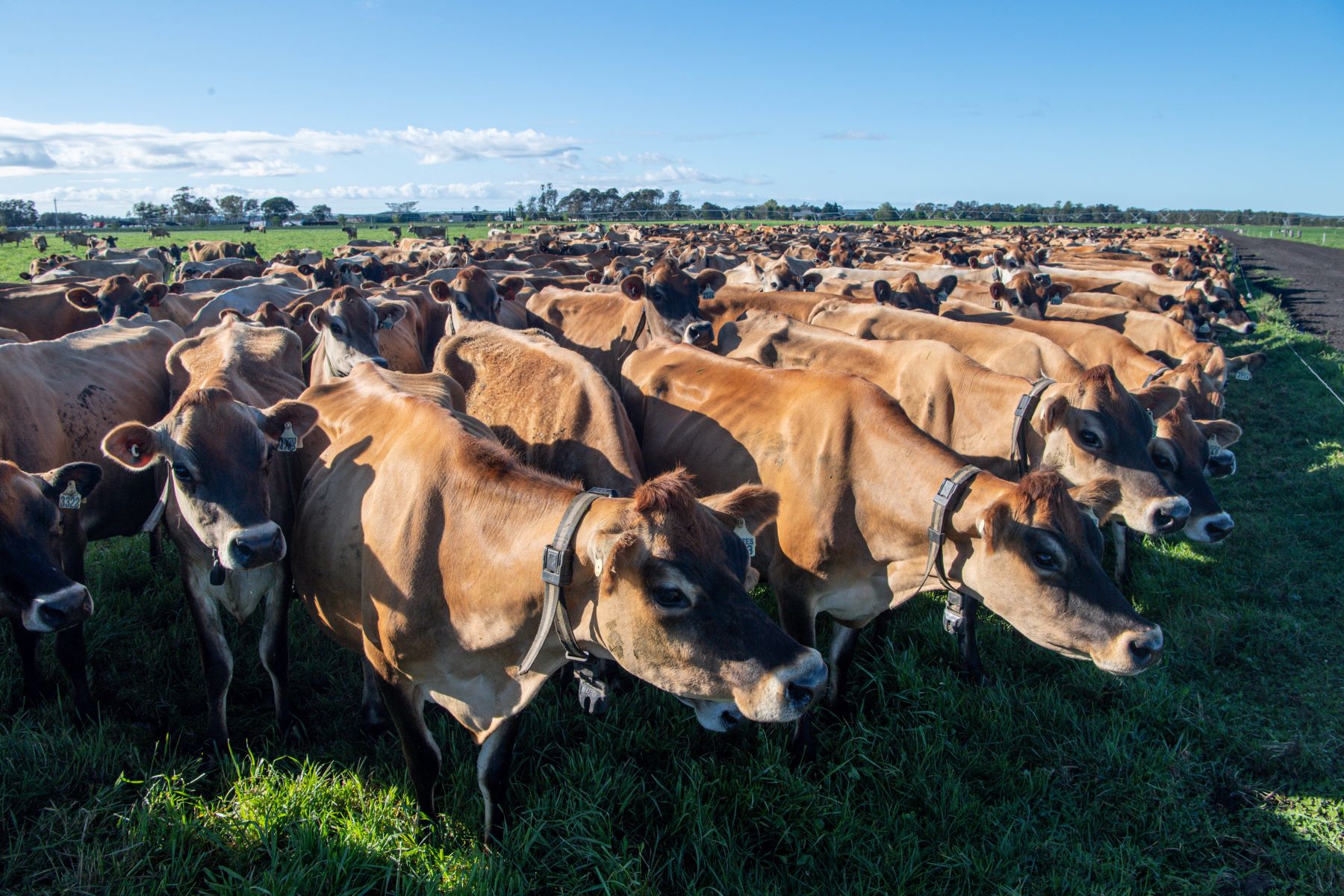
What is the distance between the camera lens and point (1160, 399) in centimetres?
633

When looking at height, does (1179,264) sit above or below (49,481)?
above

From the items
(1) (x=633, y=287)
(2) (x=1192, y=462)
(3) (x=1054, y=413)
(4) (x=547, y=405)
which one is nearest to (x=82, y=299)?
(1) (x=633, y=287)

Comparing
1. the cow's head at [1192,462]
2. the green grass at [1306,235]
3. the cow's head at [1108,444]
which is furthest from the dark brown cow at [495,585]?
the green grass at [1306,235]

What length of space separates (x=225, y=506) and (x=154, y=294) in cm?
1020

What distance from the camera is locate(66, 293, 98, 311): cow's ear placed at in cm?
1130

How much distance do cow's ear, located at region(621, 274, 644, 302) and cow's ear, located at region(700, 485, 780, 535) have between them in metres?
7.42

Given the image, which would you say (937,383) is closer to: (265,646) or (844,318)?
(844,318)

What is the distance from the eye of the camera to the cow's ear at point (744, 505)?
3.01 metres

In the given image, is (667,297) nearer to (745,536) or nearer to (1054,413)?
(1054,413)

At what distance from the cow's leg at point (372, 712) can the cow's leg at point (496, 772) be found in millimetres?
1114

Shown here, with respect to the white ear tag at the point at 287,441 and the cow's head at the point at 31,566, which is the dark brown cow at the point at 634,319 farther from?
the cow's head at the point at 31,566

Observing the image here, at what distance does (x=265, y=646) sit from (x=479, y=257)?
70.2 feet

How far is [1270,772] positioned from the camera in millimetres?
4438

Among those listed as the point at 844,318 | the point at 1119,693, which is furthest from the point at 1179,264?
the point at 1119,693
